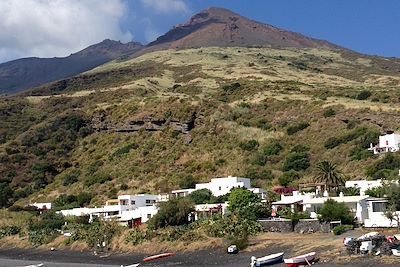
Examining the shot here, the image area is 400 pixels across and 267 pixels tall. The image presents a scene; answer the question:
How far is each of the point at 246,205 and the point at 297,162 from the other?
25.3 meters

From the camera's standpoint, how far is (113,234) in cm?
6203

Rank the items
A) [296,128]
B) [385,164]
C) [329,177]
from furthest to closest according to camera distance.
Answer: [296,128], [385,164], [329,177]

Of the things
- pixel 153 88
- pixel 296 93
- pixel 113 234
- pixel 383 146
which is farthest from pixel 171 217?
pixel 153 88

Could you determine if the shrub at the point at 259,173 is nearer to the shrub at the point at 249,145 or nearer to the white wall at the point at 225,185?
the white wall at the point at 225,185

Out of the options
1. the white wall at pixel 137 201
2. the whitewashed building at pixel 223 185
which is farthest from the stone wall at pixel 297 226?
the white wall at pixel 137 201

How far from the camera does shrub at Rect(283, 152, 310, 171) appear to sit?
81312 mm

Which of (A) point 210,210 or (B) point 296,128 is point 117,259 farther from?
(B) point 296,128

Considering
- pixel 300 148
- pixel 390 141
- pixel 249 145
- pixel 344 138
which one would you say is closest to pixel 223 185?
pixel 300 148

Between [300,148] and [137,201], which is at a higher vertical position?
[300,148]

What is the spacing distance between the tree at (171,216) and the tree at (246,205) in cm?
447

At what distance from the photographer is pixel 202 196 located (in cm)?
7138

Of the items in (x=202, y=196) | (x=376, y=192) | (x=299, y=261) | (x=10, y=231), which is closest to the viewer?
(x=299, y=261)

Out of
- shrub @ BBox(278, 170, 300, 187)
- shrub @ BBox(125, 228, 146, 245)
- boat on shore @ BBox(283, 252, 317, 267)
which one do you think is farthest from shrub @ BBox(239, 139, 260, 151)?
boat on shore @ BBox(283, 252, 317, 267)

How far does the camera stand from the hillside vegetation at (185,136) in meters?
85.9
